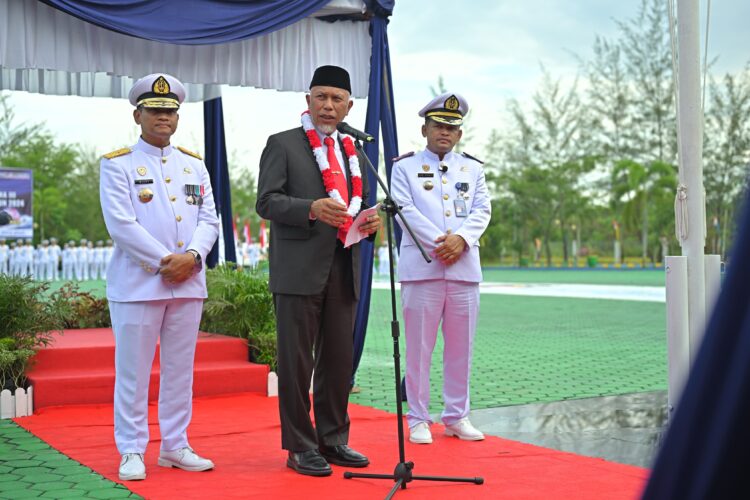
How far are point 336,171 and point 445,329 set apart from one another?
1.34 meters

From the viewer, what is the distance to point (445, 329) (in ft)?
17.1

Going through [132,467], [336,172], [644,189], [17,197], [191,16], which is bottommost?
[132,467]

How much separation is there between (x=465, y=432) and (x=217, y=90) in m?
4.58

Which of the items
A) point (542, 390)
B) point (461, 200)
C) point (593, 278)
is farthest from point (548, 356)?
point (593, 278)

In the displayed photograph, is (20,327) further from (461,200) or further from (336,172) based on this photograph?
(461,200)

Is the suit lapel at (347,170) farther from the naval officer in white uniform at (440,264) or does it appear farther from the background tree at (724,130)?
the background tree at (724,130)

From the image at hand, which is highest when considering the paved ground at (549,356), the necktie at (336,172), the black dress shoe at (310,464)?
the necktie at (336,172)

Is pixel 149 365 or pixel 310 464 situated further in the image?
pixel 149 365

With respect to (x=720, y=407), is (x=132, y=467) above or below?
below

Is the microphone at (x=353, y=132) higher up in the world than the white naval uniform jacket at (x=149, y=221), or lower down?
higher up

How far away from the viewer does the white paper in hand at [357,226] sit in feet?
13.3

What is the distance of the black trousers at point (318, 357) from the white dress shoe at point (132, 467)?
68cm

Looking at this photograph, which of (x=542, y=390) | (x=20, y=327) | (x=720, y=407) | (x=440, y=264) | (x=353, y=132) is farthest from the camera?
(x=542, y=390)

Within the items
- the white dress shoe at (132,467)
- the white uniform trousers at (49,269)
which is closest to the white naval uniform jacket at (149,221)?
the white dress shoe at (132,467)
